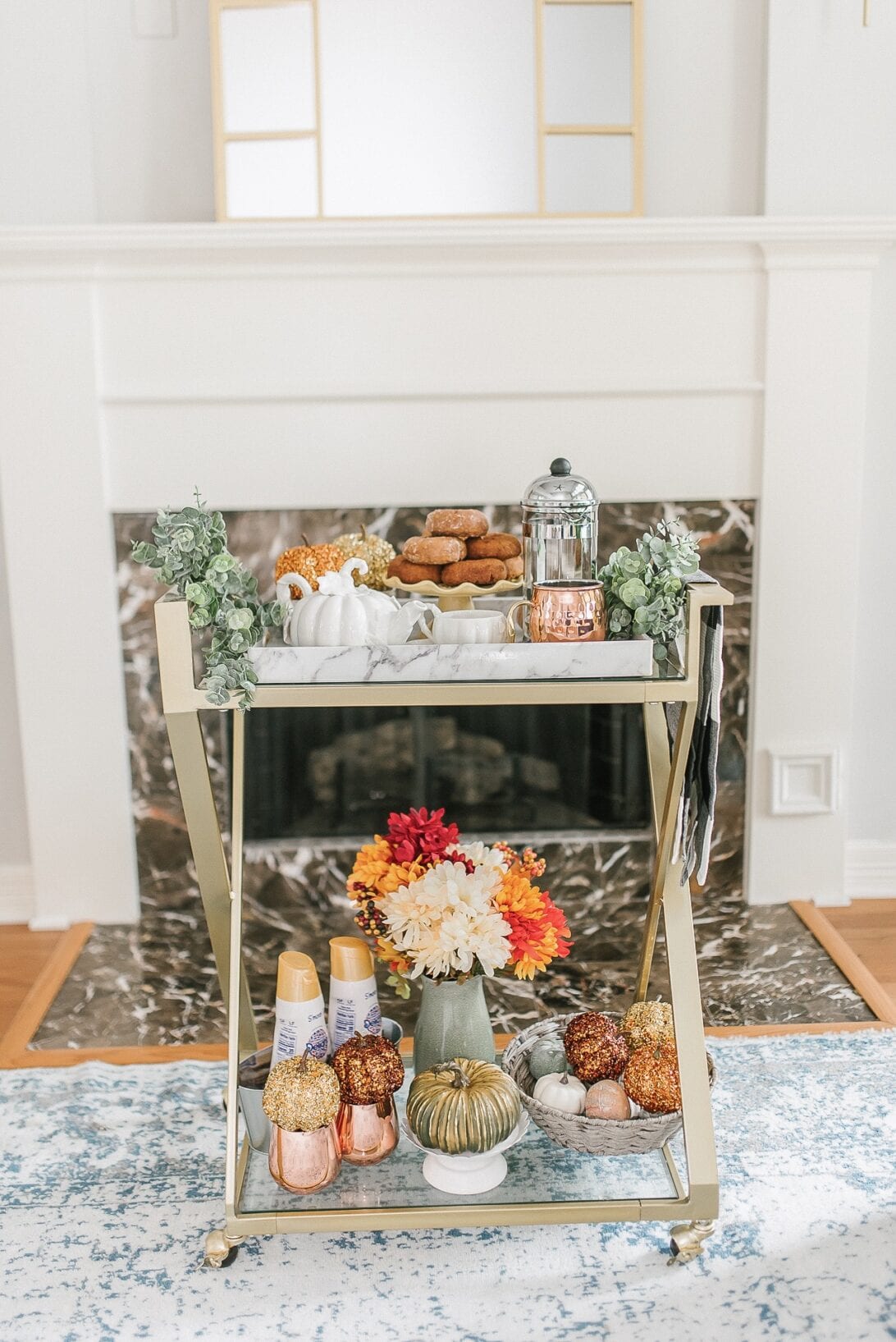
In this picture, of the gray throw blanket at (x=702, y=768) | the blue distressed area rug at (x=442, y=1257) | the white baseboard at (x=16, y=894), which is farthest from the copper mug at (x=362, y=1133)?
the white baseboard at (x=16, y=894)

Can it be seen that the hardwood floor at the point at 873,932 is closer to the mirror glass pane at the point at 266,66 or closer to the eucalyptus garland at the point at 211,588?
the eucalyptus garland at the point at 211,588

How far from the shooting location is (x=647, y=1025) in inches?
72.6

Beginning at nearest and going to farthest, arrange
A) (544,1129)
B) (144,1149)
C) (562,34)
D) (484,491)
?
(544,1129) → (144,1149) → (562,34) → (484,491)

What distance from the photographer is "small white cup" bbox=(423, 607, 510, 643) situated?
1683 mm

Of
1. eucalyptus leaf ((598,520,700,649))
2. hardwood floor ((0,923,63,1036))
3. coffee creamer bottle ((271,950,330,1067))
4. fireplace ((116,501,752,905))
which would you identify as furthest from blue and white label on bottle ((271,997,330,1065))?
fireplace ((116,501,752,905))

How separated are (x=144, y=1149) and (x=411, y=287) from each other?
1816mm

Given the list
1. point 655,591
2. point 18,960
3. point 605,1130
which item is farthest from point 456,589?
point 18,960

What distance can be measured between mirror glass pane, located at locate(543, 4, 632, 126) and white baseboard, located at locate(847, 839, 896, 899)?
5.97 feet

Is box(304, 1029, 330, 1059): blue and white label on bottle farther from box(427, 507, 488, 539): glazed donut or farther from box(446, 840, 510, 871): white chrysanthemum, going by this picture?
box(427, 507, 488, 539): glazed donut

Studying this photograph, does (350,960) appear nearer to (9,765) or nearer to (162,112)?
(9,765)

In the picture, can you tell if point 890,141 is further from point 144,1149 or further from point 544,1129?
point 144,1149

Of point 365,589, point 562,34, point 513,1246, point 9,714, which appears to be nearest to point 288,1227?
point 513,1246

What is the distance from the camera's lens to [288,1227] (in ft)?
5.46

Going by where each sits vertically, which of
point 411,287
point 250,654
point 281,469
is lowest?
point 250,654
